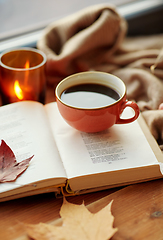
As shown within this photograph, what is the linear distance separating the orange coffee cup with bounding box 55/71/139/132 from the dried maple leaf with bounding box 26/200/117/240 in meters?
0.17

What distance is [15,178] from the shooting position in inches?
20.3

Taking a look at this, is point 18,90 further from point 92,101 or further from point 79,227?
point 79,227

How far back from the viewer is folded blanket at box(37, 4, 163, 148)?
79cm

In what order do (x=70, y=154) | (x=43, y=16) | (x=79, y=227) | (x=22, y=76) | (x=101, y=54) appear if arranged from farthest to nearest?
(x=43, y=16), (x=101, y=54), (x=22, y=76), (x=70, y=154), (x=79, y=227)

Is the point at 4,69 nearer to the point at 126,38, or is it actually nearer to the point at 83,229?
the point at 83,229

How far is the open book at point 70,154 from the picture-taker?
52 cm

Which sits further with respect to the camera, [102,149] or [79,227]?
[102,149]

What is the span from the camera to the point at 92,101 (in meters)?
0.63

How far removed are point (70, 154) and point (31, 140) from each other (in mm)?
92

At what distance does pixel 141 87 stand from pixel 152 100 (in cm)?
7

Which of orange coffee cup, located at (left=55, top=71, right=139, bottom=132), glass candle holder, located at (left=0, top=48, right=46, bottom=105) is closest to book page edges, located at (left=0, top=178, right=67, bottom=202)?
orange coffee cup, located at (left=55, top=71, right=139, bottom=132)

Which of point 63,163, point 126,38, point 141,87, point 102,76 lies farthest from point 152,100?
point 126,38

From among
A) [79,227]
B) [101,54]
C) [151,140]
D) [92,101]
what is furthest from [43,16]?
[79,227]

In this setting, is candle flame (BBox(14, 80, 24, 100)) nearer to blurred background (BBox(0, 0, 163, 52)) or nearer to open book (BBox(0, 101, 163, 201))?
open book (BBox(0, 101, 163, 201))
